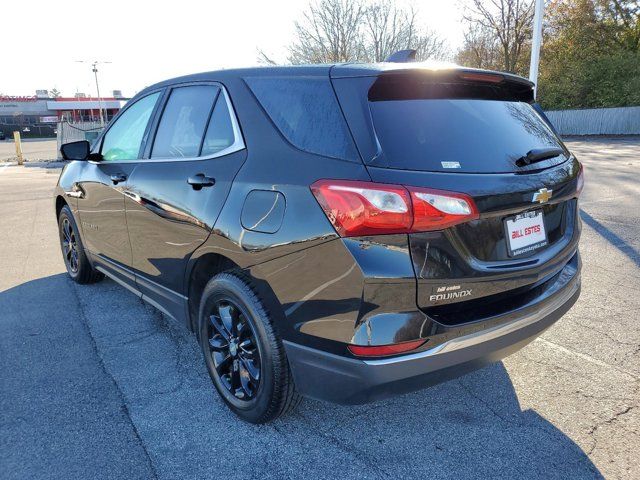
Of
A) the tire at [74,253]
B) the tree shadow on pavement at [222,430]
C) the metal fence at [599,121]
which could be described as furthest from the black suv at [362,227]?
the metal fence at [599,121]

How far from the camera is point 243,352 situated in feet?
8.21

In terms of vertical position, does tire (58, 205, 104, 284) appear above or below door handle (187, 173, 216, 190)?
below

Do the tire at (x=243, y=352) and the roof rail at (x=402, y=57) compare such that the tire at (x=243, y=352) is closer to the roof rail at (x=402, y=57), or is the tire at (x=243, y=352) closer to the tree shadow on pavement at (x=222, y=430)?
the tree shadow on pavement at (x=222, y=430)

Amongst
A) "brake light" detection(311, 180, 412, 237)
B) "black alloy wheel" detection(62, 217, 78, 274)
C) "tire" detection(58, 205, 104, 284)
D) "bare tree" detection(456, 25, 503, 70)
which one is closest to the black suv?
"brake light" detection(311, 180, 412, 237)

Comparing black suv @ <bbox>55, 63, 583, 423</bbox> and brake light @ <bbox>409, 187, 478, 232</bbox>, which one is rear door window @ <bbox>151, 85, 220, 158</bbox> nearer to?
black suv @ <bbox>55, 63, 583, 423</bbox>

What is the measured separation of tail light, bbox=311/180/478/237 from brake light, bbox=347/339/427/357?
44cm

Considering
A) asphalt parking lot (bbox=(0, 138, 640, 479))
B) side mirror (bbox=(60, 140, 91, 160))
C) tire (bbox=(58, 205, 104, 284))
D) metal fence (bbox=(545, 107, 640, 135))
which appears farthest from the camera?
metal fence (bbox=(545, 107, 640, 135))

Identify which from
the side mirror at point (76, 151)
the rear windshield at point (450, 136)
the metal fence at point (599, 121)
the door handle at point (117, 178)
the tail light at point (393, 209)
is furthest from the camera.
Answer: the metal fence at point (599, 121)

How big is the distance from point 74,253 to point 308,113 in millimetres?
3536

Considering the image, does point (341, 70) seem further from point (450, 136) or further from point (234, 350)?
point (234, 350)

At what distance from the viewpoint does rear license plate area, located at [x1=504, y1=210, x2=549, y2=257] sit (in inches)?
83.9

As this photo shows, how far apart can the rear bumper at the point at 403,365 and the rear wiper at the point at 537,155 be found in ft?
2.16

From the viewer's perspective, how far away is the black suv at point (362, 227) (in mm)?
1901

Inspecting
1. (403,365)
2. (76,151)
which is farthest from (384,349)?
(76,151)
